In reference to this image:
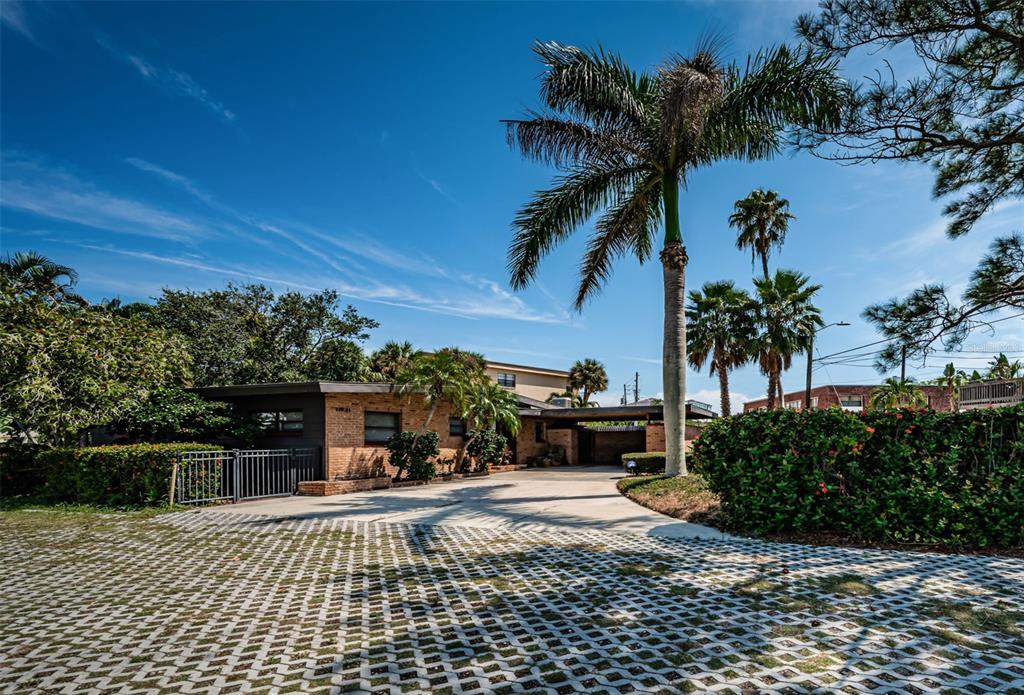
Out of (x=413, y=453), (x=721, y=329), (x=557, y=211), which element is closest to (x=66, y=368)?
(x=413, y=453)

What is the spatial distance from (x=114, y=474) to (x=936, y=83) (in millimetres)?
15091

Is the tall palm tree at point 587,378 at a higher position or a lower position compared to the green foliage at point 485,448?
higher

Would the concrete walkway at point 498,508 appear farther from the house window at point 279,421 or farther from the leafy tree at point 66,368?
the leafy tree at point 66,368

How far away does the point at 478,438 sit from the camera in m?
18.7

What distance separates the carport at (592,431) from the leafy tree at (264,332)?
30.4 feet

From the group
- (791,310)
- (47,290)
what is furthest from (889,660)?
(791,310)

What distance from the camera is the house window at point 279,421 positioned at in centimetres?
1516

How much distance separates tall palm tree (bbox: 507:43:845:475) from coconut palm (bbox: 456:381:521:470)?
16.8 ft

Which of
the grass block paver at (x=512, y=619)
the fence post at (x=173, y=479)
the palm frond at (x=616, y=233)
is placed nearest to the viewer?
the grass block paver at (x=512, y=619)

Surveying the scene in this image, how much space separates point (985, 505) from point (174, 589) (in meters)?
8.78

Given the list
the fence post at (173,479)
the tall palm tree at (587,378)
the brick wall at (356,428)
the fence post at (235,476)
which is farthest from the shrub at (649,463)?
the tall palm tree at (587,378)

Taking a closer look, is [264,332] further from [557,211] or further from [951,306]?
[951,306]

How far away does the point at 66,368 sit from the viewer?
12.2 meters

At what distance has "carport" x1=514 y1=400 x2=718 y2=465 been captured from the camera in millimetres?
21625
